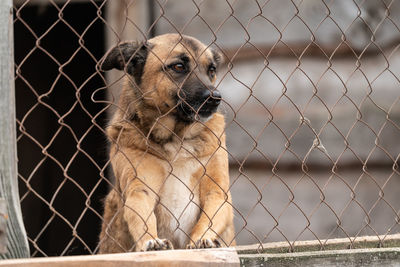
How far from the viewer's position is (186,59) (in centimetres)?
373

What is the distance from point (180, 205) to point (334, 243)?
961mm

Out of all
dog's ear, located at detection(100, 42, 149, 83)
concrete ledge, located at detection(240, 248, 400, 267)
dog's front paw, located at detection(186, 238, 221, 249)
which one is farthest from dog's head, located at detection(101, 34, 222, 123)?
concrete ledge, located at detection(240, 248, 400, 267)

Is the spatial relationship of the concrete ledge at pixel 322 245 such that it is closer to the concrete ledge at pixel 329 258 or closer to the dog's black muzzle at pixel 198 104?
the concrete ledge at pixel 329 258

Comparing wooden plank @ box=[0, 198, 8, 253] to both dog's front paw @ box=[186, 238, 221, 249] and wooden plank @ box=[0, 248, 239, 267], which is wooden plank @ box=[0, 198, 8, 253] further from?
dog's front paw @ box=[186, 238, 221, 249]

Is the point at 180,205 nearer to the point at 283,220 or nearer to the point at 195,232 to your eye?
the point at 195,232

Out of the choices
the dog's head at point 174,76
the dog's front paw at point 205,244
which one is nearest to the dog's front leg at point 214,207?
the dog's front paw at point 205,244

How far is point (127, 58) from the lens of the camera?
3.60 meters

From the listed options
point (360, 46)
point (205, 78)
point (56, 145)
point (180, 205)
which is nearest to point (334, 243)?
point (180, 205)

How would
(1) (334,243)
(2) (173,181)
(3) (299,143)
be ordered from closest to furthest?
(1) (334,243), (2) (173,181), (3) (299,143)

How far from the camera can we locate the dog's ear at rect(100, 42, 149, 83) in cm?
332

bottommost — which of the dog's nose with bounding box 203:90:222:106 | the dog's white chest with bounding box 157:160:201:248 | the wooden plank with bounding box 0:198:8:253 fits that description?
the dog's white chest with bounding box 157:160:201:248

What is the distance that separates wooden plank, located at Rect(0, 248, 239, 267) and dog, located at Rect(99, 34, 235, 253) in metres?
0.95

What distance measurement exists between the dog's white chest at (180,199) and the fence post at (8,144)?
1420mm

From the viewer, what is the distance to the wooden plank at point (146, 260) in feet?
6.70
